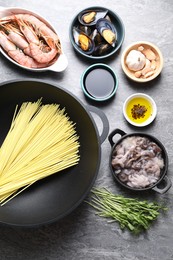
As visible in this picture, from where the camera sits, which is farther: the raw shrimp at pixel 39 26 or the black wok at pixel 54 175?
the raw shrimp at pixel 39 26

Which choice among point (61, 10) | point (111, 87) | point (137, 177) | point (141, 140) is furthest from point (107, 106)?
point (61, 10)

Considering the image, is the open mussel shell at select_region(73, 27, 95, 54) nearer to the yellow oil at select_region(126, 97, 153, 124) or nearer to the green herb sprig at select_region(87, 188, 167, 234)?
the yellow oil at select_region(126, 97, 153, 124)

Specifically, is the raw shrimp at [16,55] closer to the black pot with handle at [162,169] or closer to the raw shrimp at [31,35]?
the raw shrimp at [31,35]

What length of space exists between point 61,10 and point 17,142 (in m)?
0.62

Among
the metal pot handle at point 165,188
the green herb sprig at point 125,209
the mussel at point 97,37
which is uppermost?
the mussel at point 97,37

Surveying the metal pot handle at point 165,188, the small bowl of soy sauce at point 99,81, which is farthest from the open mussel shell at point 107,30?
the metal pot handle at point 165,188

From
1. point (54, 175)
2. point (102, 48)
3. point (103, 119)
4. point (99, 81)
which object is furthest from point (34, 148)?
point (102, 48)

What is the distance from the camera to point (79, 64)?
193cm

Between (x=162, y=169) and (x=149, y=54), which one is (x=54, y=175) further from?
(x=149, y=54)

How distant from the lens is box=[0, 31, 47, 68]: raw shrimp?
1874mm

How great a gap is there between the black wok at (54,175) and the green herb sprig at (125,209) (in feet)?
0.40

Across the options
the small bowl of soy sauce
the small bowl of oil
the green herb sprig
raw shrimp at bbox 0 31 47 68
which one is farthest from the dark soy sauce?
the green herb sprig

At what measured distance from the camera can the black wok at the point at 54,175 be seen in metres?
1.74

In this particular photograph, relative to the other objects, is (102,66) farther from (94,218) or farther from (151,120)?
(94,218)
